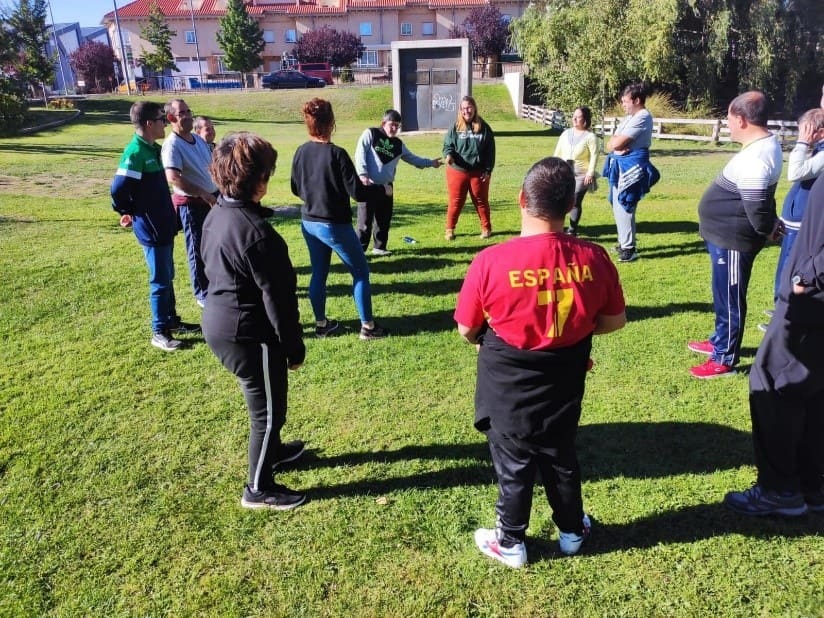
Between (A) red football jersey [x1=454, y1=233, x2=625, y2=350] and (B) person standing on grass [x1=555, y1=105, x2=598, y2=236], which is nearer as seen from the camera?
(A) red football jersey [x1=454, y1=233, x2=625, y2=350]

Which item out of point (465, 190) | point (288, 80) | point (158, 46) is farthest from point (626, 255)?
point (158, 46)

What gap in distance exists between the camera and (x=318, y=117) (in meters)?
4.86

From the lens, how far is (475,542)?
9.97ft

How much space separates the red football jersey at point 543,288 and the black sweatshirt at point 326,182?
2891mm

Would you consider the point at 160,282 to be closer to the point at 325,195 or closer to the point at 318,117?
the point at 325,195

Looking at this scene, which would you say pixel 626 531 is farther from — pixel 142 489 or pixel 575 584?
pixel 142 489

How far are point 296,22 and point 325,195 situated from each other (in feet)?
223

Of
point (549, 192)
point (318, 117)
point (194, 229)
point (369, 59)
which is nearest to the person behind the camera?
point (549, 192)

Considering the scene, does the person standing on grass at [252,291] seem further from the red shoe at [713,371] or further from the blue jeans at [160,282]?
the red shoe at [713,371]

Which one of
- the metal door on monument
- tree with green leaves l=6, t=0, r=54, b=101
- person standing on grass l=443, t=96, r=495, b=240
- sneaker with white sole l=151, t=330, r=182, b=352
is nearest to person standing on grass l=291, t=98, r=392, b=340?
sneaker with white sole l=151, t=330, r=182, b=352

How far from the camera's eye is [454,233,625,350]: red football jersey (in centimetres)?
232

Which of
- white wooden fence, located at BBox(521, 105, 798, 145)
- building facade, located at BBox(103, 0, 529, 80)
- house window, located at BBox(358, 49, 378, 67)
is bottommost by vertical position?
white wooden fence, located at BBox(521, 105, 798, 145)

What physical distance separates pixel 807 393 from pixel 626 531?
1.14 metres

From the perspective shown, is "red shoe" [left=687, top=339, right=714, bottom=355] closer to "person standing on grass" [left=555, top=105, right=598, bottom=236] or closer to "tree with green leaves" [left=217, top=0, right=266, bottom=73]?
"person standing on grass" [left=555, top=105, right=598, bottom=236]
